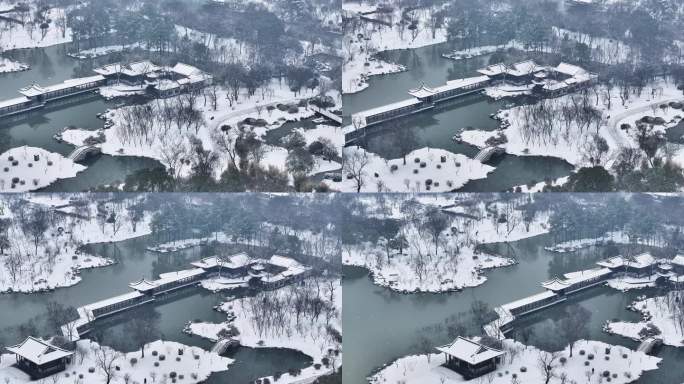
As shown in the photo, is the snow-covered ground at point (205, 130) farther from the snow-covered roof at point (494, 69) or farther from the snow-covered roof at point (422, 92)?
the snow-covered roof at point (494, 69)

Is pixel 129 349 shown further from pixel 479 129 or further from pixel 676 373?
pixel 676 373

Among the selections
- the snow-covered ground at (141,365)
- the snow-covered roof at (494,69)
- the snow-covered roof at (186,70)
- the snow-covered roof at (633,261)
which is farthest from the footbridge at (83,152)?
the snow-covered roof at (633,261)

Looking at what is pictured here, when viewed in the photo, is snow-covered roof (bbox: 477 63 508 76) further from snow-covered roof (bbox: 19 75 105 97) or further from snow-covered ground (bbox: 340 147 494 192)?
snow-covered roof (bbox: 19 75 105 97)

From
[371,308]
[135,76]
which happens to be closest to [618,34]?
[371,308]

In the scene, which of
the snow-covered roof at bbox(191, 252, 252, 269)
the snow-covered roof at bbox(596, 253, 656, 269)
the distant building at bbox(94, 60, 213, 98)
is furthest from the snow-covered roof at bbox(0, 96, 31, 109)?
the snow-covered roof at bbox(596, 253, 656, 269)

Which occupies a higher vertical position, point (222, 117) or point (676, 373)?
point (222, 117)

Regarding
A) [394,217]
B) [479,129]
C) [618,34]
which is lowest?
[394,217]

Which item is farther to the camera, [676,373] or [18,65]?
[18,65]
